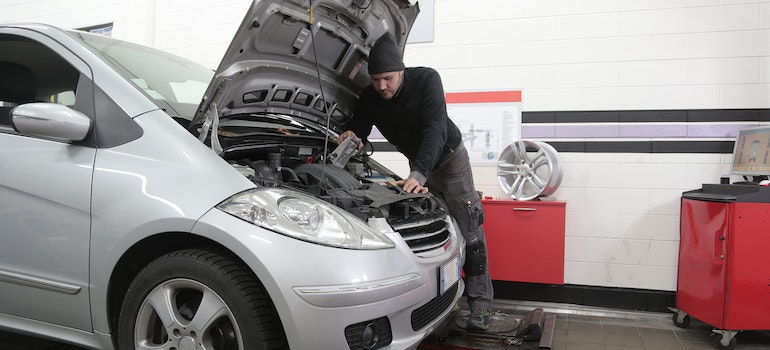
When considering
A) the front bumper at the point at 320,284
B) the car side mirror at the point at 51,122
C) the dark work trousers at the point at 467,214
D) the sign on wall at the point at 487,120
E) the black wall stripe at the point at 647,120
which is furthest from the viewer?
the sign on wall at the point at 487,120

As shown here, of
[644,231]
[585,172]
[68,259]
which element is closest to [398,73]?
[68,259]

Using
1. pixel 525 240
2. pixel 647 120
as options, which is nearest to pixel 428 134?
pixel 525 240

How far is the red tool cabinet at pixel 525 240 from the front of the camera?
3.14 m

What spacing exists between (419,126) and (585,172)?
1469 millimetres

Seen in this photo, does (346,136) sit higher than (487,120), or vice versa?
(487,120)

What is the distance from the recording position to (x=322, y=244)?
4.46 feet

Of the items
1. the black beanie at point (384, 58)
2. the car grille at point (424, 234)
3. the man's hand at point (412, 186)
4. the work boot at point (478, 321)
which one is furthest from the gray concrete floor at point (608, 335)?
the black beanie at point (384, 58)

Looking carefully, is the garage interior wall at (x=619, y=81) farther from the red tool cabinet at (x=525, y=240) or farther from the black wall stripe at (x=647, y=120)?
the red tool cabinet at (x=525, y=240)

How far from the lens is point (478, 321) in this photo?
2.37 m

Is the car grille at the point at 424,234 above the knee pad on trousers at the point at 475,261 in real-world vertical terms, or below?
above

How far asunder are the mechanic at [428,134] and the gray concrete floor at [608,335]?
37 centimetres

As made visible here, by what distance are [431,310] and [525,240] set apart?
170 centimetres

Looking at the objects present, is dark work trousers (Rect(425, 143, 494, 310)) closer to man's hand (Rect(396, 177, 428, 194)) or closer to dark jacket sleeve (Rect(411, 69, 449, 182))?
dark jacket sleeve (Rect(411, 69, 449, 182))

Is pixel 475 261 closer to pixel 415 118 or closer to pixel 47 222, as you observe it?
pixel 415 118
